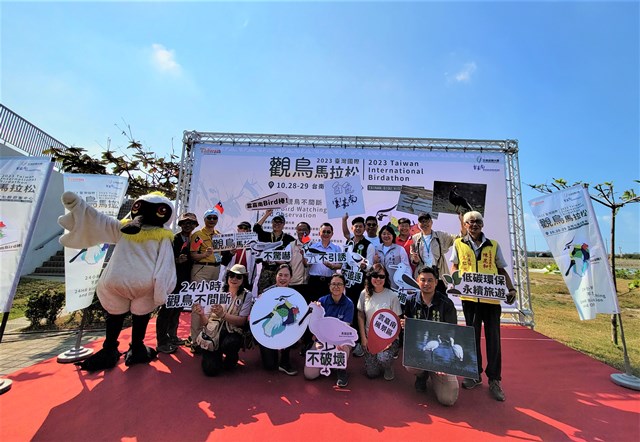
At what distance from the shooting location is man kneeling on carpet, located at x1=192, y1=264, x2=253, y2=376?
2.89 m

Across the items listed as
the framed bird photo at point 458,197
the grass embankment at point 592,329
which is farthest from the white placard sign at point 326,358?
the framed bird photo at point 458,197

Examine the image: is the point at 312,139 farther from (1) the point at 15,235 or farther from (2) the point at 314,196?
(1) the point at 15,235

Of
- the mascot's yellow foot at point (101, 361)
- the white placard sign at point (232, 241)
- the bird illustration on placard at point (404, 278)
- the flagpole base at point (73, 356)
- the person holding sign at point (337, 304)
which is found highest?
the white placard sign at point (232, 241)

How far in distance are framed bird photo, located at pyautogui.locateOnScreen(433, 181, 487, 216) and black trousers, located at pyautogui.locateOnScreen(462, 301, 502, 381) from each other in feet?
9.74

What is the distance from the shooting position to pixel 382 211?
564 cm

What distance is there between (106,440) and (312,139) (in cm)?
520

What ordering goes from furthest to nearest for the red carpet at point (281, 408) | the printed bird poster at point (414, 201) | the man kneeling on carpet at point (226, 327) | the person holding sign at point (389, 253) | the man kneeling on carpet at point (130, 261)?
the printed bird poster at point (414, 201) < the person holding sign at point (389, 253) < the man kneeling on carpet at point (226, 327) < the man kneeling on carpet at point (130, 261) < the red carpet at point (281, 408)

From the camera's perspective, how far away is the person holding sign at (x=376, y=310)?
9.69 feet


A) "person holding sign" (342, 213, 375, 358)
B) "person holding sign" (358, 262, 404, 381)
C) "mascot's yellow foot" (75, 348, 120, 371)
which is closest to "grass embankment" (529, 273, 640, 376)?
"person holding sign" (358, 262, 404, 381)

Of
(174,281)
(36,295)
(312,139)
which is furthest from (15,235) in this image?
(312,139)

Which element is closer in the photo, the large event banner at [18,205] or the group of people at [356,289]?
the large event banner at [18,205]

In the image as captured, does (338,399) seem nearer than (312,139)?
Yes

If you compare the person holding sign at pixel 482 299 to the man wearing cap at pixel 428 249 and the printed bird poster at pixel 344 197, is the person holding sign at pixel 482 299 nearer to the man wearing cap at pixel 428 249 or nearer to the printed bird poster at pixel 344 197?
the man wearing cap at pixel 428 249

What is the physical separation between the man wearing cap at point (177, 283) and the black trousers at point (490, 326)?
11.0 ft
